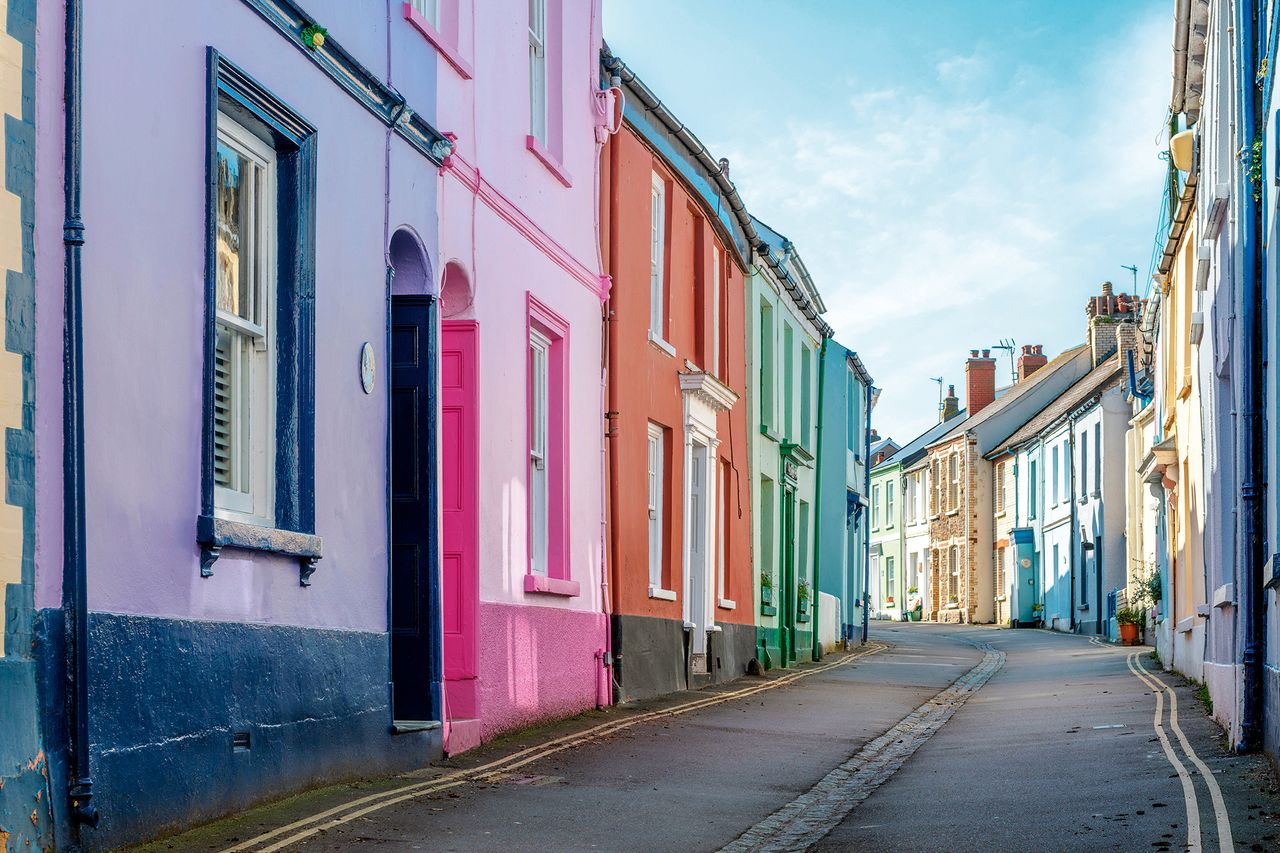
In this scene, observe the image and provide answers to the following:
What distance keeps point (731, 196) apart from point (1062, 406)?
96.5 feet

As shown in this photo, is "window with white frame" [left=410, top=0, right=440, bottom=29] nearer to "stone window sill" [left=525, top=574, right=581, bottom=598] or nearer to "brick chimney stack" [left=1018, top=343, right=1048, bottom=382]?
"stone window sill" [left=525, top=574, right=581, bottom=598]

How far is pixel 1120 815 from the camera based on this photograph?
8.40 m

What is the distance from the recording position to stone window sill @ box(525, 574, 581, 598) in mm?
12570

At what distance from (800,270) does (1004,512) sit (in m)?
28.3

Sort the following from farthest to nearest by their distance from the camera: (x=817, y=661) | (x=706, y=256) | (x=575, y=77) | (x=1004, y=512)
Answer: (x=1004, y=512) → (x=817, y=661) → (x=706, y=256) → (x=575, y=77)

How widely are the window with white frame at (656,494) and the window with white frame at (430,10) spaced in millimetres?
6846

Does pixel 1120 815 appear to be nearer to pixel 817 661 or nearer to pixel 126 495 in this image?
pixel 126 495

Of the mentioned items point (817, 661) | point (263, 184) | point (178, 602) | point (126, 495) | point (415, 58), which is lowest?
point (817, 661)

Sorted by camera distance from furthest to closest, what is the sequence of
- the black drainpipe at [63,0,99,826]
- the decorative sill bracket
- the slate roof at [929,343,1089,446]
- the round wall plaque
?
the slate roof at [929,343,1089,446] < the round wall plaque < the decorative sill bracket < the black drainpipe at [63,0,99,826]

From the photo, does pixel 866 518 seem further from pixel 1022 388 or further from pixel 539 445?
pixel 539 445

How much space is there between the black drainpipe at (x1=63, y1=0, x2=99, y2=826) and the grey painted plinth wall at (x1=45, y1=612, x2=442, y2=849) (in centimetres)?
13

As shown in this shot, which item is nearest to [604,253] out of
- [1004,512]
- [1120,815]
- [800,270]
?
[1120,815]

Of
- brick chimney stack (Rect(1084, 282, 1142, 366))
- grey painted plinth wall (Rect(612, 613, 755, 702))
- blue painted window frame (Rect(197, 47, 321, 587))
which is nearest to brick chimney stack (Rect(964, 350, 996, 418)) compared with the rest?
brick chimney stack (Rect(1084, 282, 1142, 366))

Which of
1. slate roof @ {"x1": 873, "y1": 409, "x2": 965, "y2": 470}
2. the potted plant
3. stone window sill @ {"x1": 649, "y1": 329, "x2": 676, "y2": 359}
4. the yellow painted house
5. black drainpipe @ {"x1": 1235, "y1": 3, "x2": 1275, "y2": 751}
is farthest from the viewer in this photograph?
slate roof @ {"x1": 873, "y1": 409, "x2": 965, "y2": 470}
